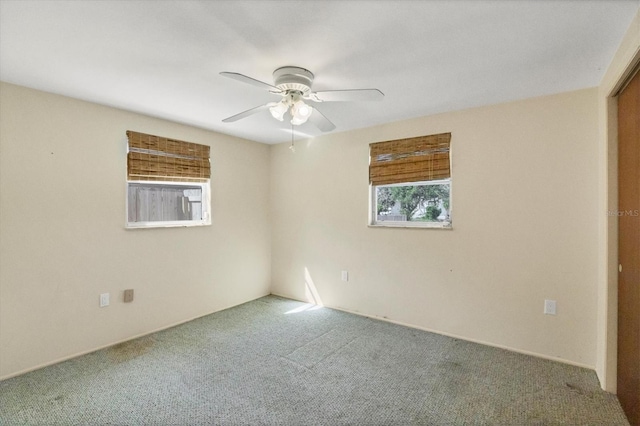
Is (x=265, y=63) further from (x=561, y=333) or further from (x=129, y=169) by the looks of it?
(x=561, y=333)

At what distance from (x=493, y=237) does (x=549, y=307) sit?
718mm

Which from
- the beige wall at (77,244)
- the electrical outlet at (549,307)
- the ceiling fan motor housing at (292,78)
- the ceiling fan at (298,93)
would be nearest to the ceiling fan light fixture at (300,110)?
the ceiling fan at (298,93)

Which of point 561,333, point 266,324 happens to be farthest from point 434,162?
point 266,324

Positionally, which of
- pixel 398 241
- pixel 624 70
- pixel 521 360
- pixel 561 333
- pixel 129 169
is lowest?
pixel 521 360

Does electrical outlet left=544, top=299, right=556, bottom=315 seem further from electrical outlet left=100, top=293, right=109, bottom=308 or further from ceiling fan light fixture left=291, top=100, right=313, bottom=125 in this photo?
electrical outlet left=100, top=293, right=109, bottom=308

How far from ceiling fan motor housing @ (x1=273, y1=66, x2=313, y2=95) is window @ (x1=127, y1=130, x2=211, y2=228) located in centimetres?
184

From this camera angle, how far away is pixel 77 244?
276 centimetres

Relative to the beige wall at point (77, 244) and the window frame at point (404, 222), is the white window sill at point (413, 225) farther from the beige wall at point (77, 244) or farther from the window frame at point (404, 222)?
the beige wall at point (77, 244)

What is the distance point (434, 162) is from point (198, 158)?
8.71ft

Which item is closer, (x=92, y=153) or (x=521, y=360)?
(x=521, y=360)

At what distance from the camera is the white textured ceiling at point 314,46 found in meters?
1.55

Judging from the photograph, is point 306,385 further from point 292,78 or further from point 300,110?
point 292,78

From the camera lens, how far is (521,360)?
2.66 m

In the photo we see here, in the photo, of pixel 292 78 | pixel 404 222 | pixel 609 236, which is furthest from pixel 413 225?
pixel 292 78
